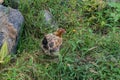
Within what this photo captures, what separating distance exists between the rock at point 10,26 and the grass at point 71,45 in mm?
148

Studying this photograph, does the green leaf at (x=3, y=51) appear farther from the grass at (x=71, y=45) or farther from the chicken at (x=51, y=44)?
the chicken at (x=51, y=44)

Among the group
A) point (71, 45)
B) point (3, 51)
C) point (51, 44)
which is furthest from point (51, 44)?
point (3, 51)

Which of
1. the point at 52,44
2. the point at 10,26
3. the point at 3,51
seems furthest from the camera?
the point at 10,26

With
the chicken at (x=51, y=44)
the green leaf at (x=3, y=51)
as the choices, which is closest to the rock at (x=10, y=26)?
the green leaf at (x=3, y=51)

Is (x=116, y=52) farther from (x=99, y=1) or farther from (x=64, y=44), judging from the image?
(x=99, y=1)

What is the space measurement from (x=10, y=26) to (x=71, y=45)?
2.56 feet

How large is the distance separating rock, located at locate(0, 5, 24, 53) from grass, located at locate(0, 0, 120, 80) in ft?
0.49

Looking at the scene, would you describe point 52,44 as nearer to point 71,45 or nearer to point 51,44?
point 51,44

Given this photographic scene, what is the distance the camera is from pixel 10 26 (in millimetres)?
3631

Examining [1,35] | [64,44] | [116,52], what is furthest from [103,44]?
[1,35]

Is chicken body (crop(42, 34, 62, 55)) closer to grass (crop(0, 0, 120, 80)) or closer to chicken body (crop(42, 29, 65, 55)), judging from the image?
chicken body (crop(42, 29, 65, 55))

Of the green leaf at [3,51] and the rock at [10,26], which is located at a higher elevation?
the rock at [10,26]

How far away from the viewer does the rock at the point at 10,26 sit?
3525 mm

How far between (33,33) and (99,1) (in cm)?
117
